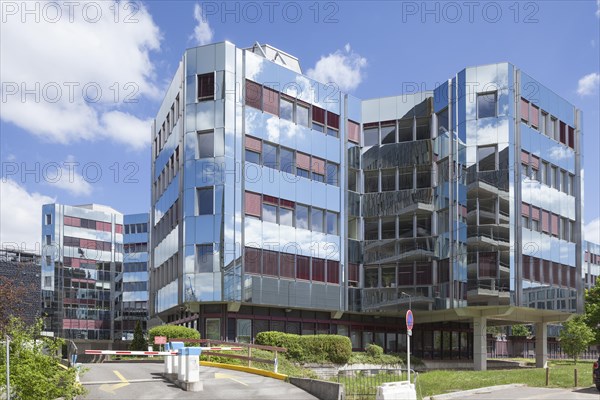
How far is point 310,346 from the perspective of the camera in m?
37.3

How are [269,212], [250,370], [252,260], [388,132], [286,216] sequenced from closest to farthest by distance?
1. [250,370]
2. [252,260]
3. [269,212]
4. [286,216]
5. [388,132]

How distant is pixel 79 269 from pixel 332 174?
67.2 meters

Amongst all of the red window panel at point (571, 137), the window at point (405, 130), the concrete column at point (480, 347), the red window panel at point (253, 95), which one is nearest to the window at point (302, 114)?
the red window panel at point (253, 95)

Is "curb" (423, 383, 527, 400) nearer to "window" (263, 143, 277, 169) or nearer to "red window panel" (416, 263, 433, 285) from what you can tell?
"red window panel" (416, 263, 433, 285)

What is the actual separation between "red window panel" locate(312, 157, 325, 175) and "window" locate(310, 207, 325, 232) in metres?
2.47

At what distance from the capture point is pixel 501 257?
41.2 m

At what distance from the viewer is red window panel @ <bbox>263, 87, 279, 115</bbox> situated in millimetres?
41875

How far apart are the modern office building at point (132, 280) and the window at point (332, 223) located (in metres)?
63.9

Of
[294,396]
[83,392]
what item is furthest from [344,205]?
[83,392]

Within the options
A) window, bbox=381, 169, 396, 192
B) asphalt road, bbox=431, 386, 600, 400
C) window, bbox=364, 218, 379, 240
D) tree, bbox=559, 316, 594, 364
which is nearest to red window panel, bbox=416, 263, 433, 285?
window, bbox=364, 218, 379, 240

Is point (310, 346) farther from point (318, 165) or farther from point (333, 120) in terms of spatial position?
point (333, 120)

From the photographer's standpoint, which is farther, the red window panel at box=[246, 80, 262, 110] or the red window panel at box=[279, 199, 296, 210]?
the red window panel at box=[279, 199, 296, 210]

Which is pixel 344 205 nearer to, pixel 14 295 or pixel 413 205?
pixel 413 205

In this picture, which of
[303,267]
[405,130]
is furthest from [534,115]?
[303,267]
